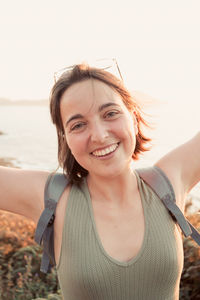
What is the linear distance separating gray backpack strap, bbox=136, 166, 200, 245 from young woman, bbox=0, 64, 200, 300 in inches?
1.6

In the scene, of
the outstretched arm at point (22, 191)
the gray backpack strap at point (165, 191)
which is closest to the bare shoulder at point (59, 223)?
the outstretched arm at point (22, 191)

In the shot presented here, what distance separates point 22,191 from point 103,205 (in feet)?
1.63

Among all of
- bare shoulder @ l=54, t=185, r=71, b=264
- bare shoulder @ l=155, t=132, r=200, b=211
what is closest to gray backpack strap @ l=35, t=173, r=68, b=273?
bare shoulder @ l=54, t=185, r=71, b=264

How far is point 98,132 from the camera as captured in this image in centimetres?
189

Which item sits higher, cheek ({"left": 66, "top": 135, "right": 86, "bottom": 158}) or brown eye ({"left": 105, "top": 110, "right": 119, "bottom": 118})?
brown eye ({"left": 105, "top": 110, "right": 119, "bottom": 118})

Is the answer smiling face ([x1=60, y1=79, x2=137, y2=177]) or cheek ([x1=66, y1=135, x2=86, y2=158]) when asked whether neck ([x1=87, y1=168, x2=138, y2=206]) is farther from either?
cheek ([x1=66, y1=135, x2=86, y2=158])

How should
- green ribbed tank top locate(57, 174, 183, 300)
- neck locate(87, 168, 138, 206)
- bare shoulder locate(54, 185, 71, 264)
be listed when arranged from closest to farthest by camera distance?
green ribbed tank top locate(57, 174, 183, 300), bare shoulder locate(54, 185, 71, 264), neck locate(87, 168, 138, 206)

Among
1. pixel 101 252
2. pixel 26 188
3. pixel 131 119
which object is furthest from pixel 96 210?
pixel 131 119

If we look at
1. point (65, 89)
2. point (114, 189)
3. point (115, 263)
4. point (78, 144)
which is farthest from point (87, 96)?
point (115, 263)

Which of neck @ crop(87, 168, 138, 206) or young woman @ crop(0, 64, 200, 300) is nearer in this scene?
young woman @ crop(0, 64, 200, 300)

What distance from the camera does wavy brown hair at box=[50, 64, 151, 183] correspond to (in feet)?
6.52

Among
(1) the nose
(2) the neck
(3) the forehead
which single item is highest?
(3) the forehead

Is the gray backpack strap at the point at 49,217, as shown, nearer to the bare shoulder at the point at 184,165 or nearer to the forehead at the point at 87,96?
the forehead at the point at 87,96

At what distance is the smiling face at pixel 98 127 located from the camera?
1.90m
